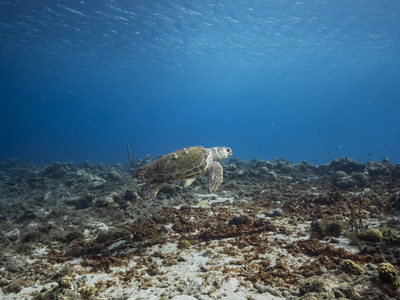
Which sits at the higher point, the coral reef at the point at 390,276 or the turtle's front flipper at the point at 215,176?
the coral reef at the point at 390,276

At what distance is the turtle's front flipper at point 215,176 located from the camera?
266 inches

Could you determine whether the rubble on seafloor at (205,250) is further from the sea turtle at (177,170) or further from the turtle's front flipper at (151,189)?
the sea turtle at (177,170)

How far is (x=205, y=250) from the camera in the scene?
545cm

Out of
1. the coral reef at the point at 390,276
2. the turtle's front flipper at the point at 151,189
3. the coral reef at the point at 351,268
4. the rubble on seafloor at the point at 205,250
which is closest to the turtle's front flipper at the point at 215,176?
the rubble on seafloor at the point at 205,250

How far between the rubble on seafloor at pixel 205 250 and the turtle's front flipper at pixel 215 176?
1.55 meters

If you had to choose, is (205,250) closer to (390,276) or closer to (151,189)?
(151,189)

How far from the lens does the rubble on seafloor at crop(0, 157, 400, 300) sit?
12.0 feet

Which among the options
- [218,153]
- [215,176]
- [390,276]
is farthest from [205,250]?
[218,153]

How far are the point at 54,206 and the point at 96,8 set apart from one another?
934 inches

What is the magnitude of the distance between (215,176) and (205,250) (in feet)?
8.99

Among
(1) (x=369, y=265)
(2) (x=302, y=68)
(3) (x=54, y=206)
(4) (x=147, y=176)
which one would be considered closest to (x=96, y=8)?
(3) (x=54, y=206)

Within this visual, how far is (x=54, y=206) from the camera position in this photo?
11.6m

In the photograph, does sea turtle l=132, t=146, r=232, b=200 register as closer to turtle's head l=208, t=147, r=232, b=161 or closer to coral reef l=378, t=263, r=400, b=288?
turtle's head l=208, t=147, r=232, b=161

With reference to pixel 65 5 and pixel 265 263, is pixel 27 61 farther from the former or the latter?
pixel 265 263
